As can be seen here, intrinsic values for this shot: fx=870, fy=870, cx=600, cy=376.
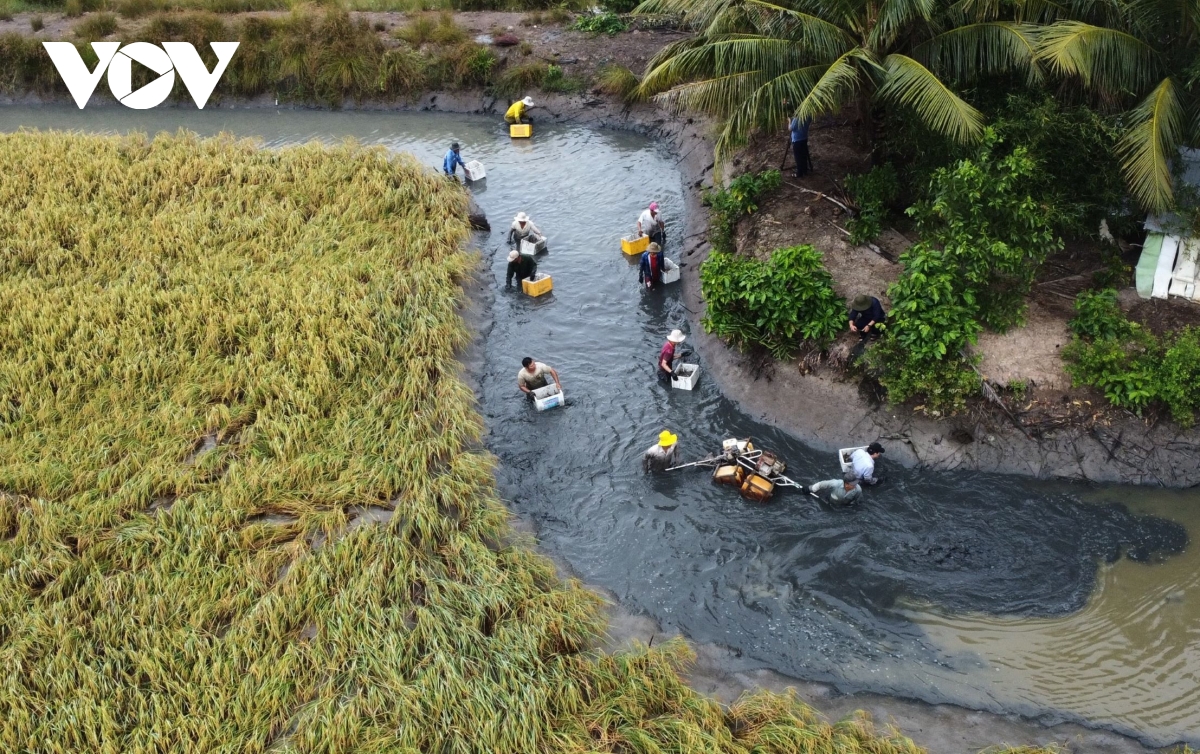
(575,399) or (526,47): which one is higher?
(526,47)

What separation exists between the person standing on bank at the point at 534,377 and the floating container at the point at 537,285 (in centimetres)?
314

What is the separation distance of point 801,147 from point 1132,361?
7.65 meters

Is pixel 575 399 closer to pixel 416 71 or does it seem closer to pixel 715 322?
pixel 715 322

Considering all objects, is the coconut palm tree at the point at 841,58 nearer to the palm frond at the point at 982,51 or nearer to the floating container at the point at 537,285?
the palm frond at the point at 982,51

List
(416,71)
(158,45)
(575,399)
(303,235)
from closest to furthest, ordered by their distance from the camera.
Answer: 1. (575,399)
2. (303,235)
3. (416,71)
4. (158,45)

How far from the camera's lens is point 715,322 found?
14180 millimetres

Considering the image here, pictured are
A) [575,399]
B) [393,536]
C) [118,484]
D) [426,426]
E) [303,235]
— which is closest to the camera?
[393,536]

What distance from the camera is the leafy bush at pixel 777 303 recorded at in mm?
13328

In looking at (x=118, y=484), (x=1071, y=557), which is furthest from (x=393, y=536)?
(x=1071, y=557)

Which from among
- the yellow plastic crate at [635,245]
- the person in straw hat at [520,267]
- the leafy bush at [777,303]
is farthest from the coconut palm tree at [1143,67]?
the person in straw hat at [520,267]

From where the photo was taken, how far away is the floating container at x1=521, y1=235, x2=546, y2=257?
18094 millimetres

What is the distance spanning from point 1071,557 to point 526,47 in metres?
21.2

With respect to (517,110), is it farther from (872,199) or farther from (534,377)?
(534,377)

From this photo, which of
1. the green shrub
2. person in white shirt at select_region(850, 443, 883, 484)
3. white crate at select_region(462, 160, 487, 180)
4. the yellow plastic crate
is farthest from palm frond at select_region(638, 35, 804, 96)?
the green shrub
